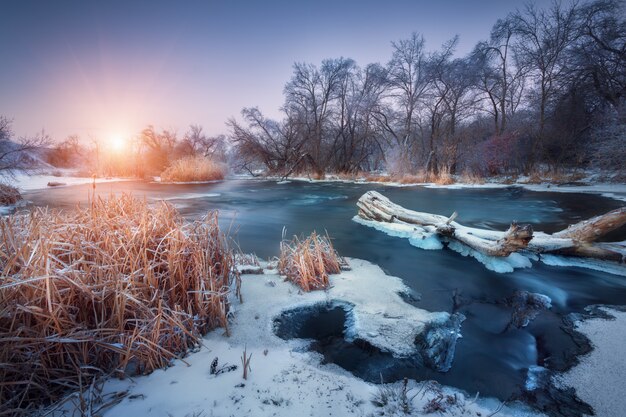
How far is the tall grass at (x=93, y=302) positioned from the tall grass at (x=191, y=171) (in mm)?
20554

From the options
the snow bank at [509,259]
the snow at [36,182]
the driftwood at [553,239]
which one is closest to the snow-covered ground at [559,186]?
the driftwood at [553,239]

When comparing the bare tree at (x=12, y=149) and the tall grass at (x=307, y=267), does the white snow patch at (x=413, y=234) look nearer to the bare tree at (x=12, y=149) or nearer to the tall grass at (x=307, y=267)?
the tall grass at (x=307, y=267)

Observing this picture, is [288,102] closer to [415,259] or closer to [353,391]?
[415,259]

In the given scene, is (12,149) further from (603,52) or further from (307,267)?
(603,52)

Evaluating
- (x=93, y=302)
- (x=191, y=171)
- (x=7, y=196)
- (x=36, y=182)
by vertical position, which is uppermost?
(x=191, y=171)

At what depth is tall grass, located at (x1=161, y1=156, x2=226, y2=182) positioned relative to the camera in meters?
21.7

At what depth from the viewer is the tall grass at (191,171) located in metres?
21.7

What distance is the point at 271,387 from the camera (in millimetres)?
1896

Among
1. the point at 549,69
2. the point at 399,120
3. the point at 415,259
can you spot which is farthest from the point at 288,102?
the point at 415,259

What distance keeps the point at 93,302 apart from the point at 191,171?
2234 centimetres

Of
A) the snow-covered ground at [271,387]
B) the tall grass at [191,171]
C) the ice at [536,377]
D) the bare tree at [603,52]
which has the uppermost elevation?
the bare tree at [603,52]

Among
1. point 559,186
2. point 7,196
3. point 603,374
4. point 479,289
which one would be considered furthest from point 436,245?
point 7,196

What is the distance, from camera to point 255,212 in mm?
10992

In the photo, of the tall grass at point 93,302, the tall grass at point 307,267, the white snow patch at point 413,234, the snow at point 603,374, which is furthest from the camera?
the white snow patch at point 413,234
